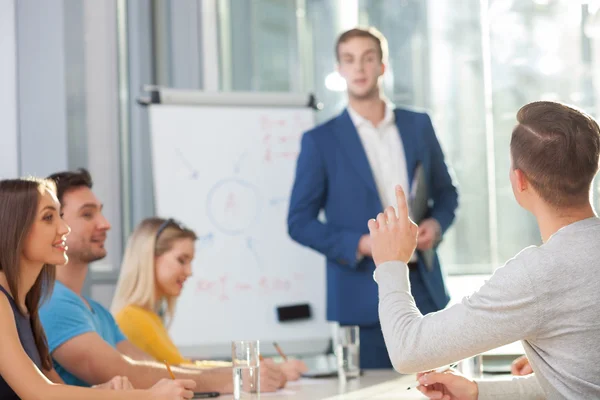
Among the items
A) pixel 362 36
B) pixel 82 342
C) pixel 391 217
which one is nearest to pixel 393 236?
pixel 391 217

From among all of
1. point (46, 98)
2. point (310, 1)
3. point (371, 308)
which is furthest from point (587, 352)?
point (310, 1)

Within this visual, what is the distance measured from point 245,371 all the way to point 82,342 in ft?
1.96

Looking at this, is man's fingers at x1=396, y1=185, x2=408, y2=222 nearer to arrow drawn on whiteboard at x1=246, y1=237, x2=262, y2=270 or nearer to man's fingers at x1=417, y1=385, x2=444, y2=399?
man's fingers at x1=417, y1=385, x2=444, y2=399

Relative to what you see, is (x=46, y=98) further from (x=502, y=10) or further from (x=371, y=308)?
(x=502, y=10)

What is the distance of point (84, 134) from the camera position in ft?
14.0

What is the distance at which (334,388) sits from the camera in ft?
7.46

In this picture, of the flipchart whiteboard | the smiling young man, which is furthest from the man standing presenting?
the smiling young man

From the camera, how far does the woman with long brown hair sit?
1.87 metres

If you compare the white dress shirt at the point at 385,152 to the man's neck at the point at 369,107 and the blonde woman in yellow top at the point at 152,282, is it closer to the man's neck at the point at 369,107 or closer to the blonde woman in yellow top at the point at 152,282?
the man's neck at the point at 369,107

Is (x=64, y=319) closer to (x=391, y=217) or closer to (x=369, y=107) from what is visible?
(x=391, y=217)

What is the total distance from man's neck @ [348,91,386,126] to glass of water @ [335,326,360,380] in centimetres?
115

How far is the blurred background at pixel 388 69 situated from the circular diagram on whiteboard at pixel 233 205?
2.37 feet

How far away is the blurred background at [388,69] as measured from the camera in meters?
4.48

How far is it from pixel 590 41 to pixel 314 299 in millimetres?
A: 2067
